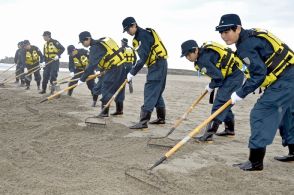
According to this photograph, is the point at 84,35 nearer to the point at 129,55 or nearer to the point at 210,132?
the point at 129,55

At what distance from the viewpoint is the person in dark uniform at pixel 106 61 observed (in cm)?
793

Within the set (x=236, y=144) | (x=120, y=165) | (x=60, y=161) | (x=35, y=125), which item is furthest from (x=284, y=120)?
(x=35, y=125)

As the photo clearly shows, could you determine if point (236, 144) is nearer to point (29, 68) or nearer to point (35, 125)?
point (35, 125)

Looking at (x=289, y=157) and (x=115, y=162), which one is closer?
(x=115, y=162)

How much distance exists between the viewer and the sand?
3.78 metres

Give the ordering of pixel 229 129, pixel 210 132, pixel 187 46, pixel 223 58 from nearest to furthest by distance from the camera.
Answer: pixel 187 46 → pixel 223 58 → pixel 210 132 → pixel 229 129

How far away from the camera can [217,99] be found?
598 centimetres

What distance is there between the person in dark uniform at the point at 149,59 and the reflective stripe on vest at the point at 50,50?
22.0 feet

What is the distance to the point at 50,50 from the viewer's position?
1311 cm

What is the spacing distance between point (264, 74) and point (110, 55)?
447 centimetres

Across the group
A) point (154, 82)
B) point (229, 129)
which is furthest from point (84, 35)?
point (229, 129)

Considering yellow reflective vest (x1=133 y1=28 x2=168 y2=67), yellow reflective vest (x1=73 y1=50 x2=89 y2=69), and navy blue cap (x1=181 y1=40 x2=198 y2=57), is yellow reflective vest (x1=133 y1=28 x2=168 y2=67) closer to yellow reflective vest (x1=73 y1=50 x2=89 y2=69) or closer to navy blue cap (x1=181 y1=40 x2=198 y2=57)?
navy blue cap (x1=181 y1=40 x2=198 y2=57)

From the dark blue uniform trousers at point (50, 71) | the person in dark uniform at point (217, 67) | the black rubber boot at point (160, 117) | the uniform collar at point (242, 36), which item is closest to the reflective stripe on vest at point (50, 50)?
the dark blue uniform trousers at point (50, 71)

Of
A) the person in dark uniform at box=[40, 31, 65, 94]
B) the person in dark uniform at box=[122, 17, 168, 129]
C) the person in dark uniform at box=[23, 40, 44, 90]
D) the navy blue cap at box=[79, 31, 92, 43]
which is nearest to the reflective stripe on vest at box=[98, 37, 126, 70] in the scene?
the navy blue cap at box=[79, 31, 92, 43]
